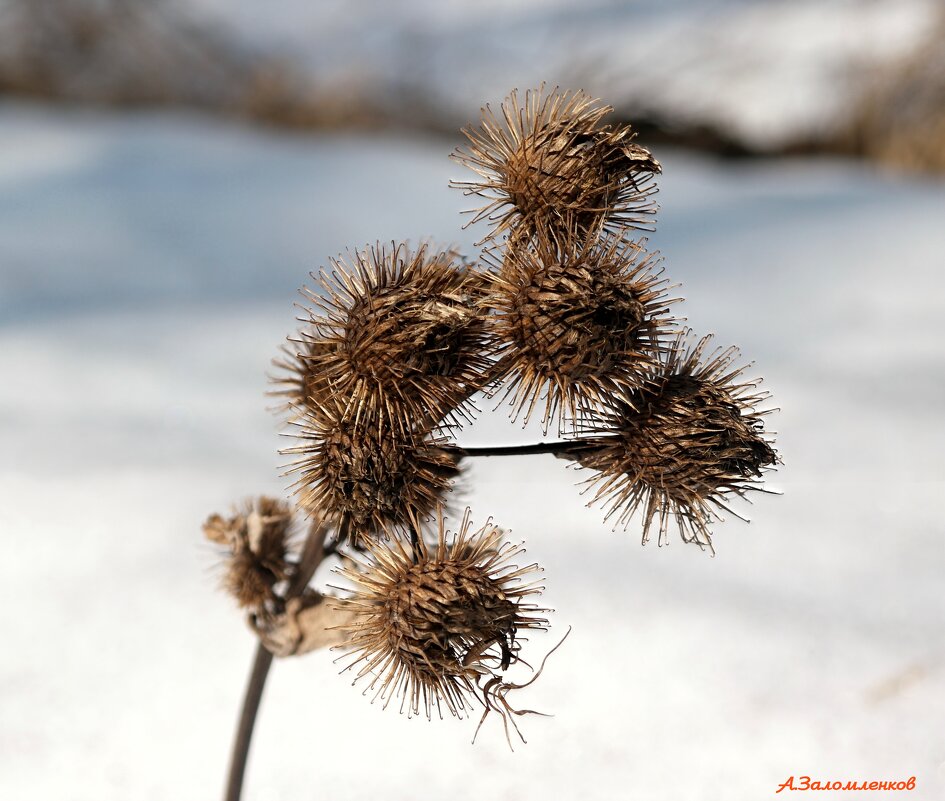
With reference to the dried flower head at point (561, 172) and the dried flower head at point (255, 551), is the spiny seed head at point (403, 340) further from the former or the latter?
the dried flower head at point (255, 551)

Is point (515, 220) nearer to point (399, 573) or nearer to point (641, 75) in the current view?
point (399, 573)

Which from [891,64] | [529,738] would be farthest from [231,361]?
[891,64]

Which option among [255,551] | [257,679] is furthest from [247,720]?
[255,551]

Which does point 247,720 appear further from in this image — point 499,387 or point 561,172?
point 561,172

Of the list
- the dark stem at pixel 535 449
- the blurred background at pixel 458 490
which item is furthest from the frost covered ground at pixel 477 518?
the dark stem at pixel 535 449

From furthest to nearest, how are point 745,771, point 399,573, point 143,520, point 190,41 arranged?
point 190,41 < point 143,520 < point 745,771 < point 399,573

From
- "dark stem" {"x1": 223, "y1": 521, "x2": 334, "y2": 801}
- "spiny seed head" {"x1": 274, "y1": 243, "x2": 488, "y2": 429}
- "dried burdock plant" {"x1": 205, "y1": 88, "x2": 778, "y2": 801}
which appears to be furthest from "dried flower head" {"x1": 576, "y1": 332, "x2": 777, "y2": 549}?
"dark stem" {"x1": 223, "y1": 521, "x2": 334, "y2": 801}

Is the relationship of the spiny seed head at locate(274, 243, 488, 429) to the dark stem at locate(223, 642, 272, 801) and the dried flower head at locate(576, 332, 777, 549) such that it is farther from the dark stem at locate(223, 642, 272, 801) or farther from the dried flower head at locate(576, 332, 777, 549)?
the dark stem at locate(223, 642, 272, 801)
